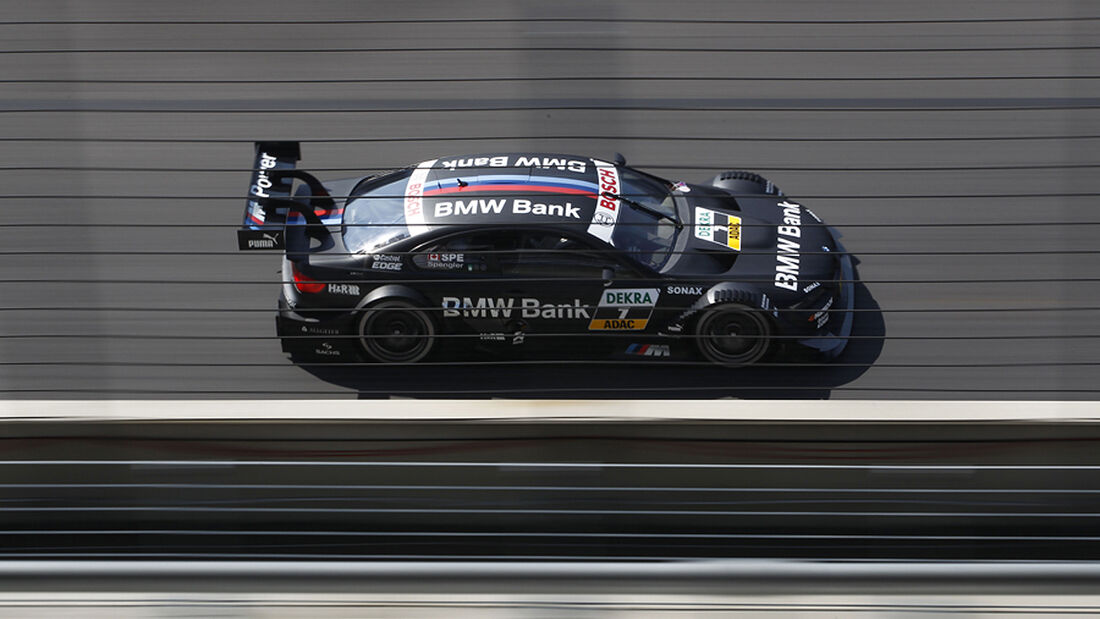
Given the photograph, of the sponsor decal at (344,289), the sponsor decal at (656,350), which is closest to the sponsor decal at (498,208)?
the sponsor decal at (344,289)

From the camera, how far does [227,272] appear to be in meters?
5.16

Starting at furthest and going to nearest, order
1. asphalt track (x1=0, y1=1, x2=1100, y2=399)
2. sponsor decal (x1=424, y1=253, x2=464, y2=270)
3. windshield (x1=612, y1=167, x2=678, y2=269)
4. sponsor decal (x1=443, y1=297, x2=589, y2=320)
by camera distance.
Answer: windshield (x1=612, y1=167, x2=678, y2=269)
sponsor decal (x1=424, y1=253, x2=464, y2=270)
sponsor decal (x1=443, y1=297, x2=589, y2=320)
asphalt track (x1=0, y1=1, x2=1100, y2=399)

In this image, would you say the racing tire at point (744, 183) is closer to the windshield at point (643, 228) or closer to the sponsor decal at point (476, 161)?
the windshield at point (643, 228)

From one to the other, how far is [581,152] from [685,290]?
2462 mm

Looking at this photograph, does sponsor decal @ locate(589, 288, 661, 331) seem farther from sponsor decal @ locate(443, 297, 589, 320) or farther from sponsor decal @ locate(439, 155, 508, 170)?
sponsor decal @ locate(439, 155, 508, 170)

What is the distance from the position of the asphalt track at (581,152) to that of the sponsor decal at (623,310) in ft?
0.71

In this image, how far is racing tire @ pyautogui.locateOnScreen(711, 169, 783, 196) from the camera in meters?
5.50

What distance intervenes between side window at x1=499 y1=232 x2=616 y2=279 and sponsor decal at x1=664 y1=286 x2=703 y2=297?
32 cm

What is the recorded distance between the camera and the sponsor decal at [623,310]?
4.46 metres

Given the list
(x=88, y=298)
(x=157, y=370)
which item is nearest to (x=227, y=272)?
(x=157, y=370)

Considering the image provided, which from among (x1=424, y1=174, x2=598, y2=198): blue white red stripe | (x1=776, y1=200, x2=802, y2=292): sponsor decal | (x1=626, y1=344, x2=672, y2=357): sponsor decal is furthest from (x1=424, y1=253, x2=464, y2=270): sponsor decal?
(x1=776, y1=200, x2=802, y2=292): sponsor decal

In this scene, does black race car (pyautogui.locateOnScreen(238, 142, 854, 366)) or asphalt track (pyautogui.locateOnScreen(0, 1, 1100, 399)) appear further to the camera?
black race car (pyautogui.locateOnScreen(238, 142, 854, 366))

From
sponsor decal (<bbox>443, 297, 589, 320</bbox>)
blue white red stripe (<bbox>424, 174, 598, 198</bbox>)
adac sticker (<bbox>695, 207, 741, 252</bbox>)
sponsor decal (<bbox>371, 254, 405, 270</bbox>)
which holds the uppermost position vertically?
blue white red stripe (<bbox>424, 174, 598, 198</bbox>)

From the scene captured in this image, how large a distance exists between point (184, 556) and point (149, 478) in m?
0.20
